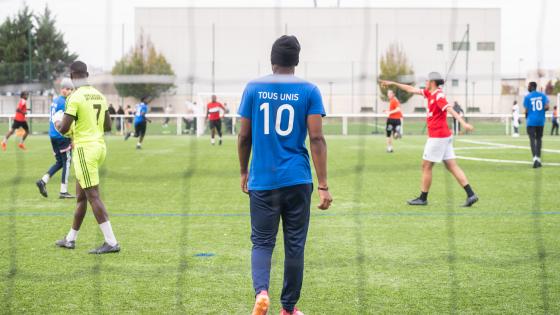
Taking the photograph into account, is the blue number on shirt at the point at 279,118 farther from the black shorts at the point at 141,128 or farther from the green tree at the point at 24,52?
the green tree at the point at 24,52

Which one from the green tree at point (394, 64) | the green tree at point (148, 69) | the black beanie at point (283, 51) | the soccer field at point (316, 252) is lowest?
the soccer field at point (316, 252)

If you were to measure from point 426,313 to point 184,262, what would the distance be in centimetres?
252

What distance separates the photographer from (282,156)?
15.8 ft

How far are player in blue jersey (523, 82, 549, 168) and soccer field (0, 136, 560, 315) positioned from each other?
2550 millimetres

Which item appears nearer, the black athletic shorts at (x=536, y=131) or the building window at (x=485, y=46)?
the black athletic shorts at (x=536, y=131)

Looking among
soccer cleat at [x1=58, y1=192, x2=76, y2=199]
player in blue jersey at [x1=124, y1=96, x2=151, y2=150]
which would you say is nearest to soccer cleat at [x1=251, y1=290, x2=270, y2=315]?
soccer cleat at [x1=58, y1=192, x2=76, y2=199]

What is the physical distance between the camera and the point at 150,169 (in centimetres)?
1653

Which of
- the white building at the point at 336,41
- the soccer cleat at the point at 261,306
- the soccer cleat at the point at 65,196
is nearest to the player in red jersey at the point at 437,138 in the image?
the soccer cleat at the point at 65,196

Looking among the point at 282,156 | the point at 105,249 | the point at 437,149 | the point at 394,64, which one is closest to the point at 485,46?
the point at 394,64

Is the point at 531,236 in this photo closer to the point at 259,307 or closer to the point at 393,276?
the point at 393,276

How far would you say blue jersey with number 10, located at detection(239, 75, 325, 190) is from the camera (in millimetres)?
4758

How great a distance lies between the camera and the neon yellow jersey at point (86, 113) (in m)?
7.20

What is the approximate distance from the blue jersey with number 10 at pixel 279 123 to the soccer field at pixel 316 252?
108 cm

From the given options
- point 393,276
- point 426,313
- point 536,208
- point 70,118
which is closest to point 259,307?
point 426,313
